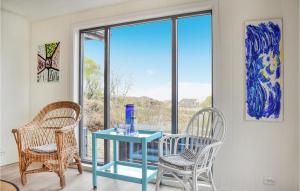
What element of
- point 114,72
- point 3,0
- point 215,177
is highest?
point 3,0

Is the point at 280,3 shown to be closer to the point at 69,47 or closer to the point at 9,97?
the point at 69,47

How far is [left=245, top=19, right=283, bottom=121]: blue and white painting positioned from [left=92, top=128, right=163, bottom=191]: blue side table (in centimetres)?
115

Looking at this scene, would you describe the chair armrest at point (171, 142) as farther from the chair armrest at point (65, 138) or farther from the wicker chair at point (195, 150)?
the chair armrest at point (65, 138)

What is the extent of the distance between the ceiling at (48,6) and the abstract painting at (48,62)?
50 centimetres

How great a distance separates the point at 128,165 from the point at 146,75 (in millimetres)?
1247

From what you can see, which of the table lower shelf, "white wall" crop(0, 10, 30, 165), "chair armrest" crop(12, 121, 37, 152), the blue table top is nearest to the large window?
the table lower shelf

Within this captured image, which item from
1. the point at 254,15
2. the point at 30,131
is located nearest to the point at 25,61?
the point at 30,131

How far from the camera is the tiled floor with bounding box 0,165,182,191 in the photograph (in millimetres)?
2811

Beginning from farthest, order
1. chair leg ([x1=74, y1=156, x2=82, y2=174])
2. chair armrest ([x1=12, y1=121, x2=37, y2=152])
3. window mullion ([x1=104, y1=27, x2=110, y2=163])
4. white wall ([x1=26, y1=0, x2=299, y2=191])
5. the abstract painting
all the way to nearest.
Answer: the abstract painting < window mullion ([x1=104, y1=27, x2=110, y2=163]) < chair leg ([x1=74, y1=156, x2=82, y2=174]) < chair armrest ([x1=12, y1=121, x2=37, y2=152]) < white wall ([x1=26, y1=0, x2=299, y2=191])

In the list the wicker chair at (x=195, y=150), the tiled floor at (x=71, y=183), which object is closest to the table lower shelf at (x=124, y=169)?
the tiled floor at (x=71, y=183)

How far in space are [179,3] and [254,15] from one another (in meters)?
0.89

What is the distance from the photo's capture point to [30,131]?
3.12 metres

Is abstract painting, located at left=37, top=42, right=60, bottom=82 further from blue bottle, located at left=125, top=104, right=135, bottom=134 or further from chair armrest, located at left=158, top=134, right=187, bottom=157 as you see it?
chair armrest, located at left=158, top=134, right=187, bottom=157

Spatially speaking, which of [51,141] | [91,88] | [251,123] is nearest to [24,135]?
[51,141]
